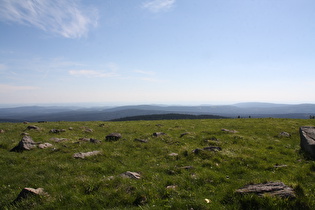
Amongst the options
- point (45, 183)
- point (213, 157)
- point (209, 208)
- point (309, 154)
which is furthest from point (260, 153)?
point (45, 183)

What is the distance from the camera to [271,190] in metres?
8.01

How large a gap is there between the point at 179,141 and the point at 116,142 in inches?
296

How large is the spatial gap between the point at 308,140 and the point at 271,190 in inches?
433

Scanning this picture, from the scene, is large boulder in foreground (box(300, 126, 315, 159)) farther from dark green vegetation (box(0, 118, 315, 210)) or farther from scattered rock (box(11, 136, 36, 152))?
scattered rock (box(11, 136, 36, 152))

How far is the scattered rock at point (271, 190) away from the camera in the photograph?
7630 mm

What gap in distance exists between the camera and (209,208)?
7.53m

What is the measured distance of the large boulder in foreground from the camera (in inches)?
568

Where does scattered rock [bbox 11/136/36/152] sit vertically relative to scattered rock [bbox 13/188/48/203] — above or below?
above

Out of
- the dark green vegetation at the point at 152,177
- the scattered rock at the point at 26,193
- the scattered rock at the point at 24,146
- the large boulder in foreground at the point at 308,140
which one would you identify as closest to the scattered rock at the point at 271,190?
the dark green vegetation at the point at 152,177

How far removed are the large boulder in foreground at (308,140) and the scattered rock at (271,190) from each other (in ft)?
28.4

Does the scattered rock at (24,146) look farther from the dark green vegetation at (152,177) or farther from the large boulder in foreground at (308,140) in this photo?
the large boulder in foreground at (308,140)

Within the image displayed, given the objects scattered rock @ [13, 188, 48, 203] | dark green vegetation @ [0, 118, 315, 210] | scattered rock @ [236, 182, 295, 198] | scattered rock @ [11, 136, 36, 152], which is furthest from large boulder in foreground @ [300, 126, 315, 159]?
scattered rock @ [11, 136, 36, 152]

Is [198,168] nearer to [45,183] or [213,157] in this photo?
[213,157]

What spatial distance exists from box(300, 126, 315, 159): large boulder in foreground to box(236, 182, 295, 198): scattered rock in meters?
8.66
